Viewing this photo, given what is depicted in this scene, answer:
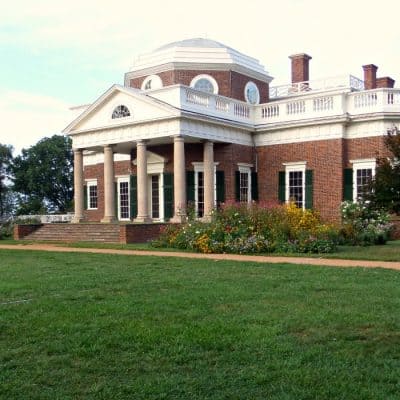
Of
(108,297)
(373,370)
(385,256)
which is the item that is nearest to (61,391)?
(373,370)

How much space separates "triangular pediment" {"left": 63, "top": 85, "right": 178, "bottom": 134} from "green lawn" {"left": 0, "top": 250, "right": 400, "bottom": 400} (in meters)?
14.3

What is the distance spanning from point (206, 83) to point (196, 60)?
50.3 inches

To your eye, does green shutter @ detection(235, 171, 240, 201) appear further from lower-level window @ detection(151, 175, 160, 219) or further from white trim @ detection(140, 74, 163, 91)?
white trim @ detection(140, 74, 163, 91)

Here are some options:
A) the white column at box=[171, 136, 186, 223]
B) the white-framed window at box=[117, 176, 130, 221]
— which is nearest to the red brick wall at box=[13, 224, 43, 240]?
the white-framed window at box=[117, 176, 130, 221]

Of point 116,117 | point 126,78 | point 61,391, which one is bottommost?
point 61,391

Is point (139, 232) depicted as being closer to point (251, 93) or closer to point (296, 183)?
point (296, 183)

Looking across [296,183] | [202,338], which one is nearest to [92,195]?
[296,183]

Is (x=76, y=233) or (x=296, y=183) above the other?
(x=296, y=183)

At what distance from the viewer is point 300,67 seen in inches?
1292

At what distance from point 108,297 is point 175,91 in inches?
634

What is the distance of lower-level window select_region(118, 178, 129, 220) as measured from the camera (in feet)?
96.7

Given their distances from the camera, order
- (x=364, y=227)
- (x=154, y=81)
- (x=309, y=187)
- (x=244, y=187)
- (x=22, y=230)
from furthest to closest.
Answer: (x=154, y=81) < (x=244, y=187) < (x=22, y=230) < (x=309, y=187) < (x=364, y=227)

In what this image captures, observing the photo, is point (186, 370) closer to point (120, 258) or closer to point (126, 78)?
point (120, 258)

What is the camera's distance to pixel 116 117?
2508 centimetres
